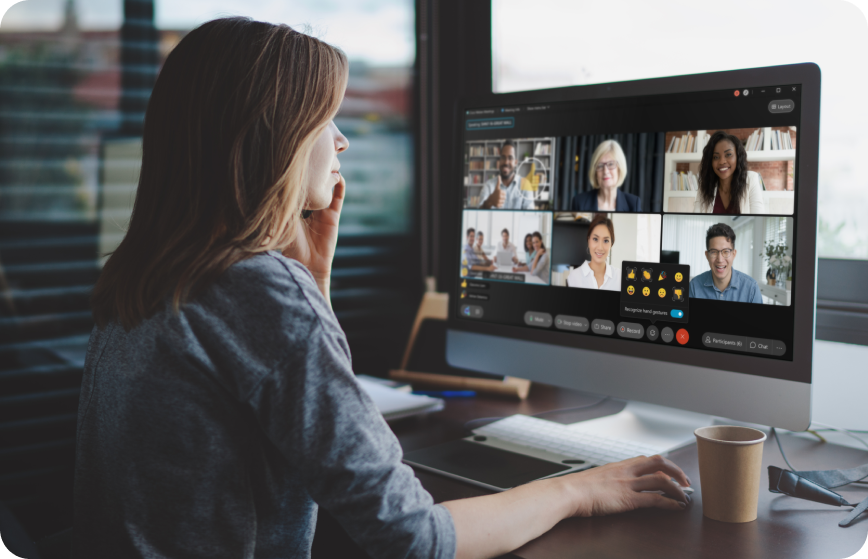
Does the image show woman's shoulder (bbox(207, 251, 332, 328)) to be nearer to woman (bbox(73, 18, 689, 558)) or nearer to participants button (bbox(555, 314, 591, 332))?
woman (bbox(73, 18, 689, 558))

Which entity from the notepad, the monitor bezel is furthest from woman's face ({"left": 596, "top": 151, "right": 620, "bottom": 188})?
the notepad

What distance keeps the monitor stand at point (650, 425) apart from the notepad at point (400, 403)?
288 mm

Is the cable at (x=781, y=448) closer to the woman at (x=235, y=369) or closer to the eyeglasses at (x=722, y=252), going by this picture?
the eyeglasses at (x=722, y=252)

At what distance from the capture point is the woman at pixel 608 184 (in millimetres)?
1050

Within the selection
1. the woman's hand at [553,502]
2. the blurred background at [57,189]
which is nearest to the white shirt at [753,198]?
the woman's hand at [553,502]

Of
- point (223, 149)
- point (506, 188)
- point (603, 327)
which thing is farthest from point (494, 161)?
point (223, 149)

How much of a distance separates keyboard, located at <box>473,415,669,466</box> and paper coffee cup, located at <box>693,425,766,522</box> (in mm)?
190

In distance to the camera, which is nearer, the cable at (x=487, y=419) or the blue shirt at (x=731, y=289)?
the blue shirt at (x=731, y=289)

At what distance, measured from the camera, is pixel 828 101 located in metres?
1.24

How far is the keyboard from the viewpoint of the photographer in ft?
3.33

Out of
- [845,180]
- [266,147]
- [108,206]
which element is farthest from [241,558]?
[845,180]

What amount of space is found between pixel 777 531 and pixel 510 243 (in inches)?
24.8

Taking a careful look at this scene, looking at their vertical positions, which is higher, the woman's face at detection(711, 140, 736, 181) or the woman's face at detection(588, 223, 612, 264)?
the woman's face at detection(711, 140, 736, 181)

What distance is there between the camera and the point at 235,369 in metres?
0.62
